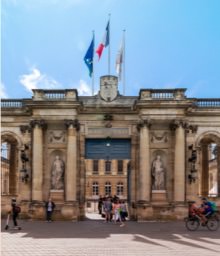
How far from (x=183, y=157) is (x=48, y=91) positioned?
934 cm

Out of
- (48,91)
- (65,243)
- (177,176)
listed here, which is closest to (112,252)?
(65,243)

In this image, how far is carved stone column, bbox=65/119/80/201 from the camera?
1164 inches

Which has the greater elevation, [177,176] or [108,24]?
[108,24]

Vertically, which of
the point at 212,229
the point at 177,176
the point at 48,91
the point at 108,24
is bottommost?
the point at 212,229

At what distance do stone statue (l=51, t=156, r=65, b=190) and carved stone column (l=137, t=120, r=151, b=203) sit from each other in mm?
4845

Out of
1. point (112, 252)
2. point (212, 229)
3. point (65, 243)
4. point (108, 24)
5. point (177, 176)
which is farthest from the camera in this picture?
Result: point (108, 24)

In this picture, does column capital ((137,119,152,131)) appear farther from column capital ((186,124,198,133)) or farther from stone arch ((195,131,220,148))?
stone arch ((195,131,220,148))

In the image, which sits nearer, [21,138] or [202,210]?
[202,210]

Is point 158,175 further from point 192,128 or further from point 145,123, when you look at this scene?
point 192,128

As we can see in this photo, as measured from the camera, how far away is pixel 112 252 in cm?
1398

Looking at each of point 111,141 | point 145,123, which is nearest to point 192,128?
point 145,123

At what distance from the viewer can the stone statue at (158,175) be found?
1187 inches

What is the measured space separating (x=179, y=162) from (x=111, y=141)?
4.71 metres

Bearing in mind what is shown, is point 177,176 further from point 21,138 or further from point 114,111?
point 21,138
